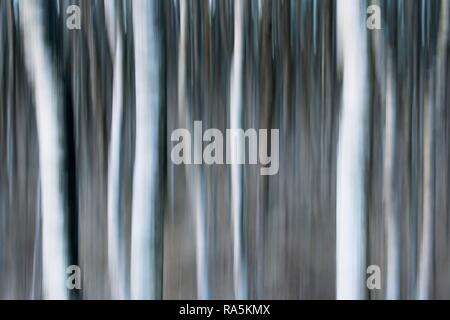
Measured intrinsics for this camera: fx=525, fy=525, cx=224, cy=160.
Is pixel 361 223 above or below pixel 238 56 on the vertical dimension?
below

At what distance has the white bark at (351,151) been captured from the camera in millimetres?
564

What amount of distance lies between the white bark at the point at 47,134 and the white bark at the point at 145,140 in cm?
8

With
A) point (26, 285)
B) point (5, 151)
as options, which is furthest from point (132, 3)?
point (26, 285)

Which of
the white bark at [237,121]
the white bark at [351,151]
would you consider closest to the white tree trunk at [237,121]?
the white bark at [237,121]

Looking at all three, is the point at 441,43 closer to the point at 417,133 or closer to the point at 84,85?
the point at 417,133

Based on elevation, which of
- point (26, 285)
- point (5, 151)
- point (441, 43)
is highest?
point (441, 43)

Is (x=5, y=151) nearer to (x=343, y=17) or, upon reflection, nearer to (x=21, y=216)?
(x=21, y=216)

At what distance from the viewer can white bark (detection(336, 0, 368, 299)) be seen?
22.2 inches

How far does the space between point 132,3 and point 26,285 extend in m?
0.33

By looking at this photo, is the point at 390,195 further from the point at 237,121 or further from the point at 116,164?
the point at 116,164

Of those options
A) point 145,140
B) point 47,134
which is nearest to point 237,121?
point 145,140

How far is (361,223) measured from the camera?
1.86 feet

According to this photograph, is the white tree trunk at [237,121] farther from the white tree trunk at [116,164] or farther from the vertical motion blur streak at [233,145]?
the white tree trunk at [116,164]

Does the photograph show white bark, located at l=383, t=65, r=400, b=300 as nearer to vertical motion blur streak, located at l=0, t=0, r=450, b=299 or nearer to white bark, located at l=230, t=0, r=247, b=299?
vertical motion blur streak, located at l=0, t=0, r=450, b=299
